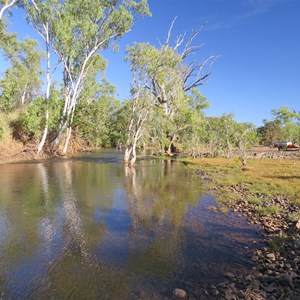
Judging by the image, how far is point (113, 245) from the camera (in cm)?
1038

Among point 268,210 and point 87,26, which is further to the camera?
point 87,26

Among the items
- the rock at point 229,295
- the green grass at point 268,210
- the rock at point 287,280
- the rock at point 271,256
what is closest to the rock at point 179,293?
the rock at point 229,295

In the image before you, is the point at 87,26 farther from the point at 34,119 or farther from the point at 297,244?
the point at 297,244

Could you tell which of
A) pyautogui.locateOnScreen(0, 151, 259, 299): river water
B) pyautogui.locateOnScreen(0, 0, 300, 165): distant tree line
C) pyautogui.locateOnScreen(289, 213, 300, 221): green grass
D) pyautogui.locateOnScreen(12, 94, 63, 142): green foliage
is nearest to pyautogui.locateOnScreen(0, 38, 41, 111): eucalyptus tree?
pyautogui.locateOnScreen(0, 0, 300, 165): distant tree line

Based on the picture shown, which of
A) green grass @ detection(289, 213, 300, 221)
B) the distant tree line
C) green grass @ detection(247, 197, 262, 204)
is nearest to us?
green grass @ detection(289, 213, 300, 221)

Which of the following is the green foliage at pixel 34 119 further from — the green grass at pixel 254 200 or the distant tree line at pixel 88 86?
the green grass at pixel 254 200

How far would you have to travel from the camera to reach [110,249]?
9.99 meters

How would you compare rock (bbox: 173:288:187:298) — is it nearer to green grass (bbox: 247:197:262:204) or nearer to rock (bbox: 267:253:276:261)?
rock (bbox: 267:253:276:261)

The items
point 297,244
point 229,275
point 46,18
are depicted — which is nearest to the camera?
point 229,275

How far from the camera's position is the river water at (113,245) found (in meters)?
7.59

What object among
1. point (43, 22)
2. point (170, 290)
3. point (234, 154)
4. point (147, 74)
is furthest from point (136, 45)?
point (234, 154)

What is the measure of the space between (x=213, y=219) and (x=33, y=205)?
915 cm

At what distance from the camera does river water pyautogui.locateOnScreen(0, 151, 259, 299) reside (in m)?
7.59

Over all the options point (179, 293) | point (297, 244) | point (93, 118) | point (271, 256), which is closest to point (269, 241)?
point (297, 244)
